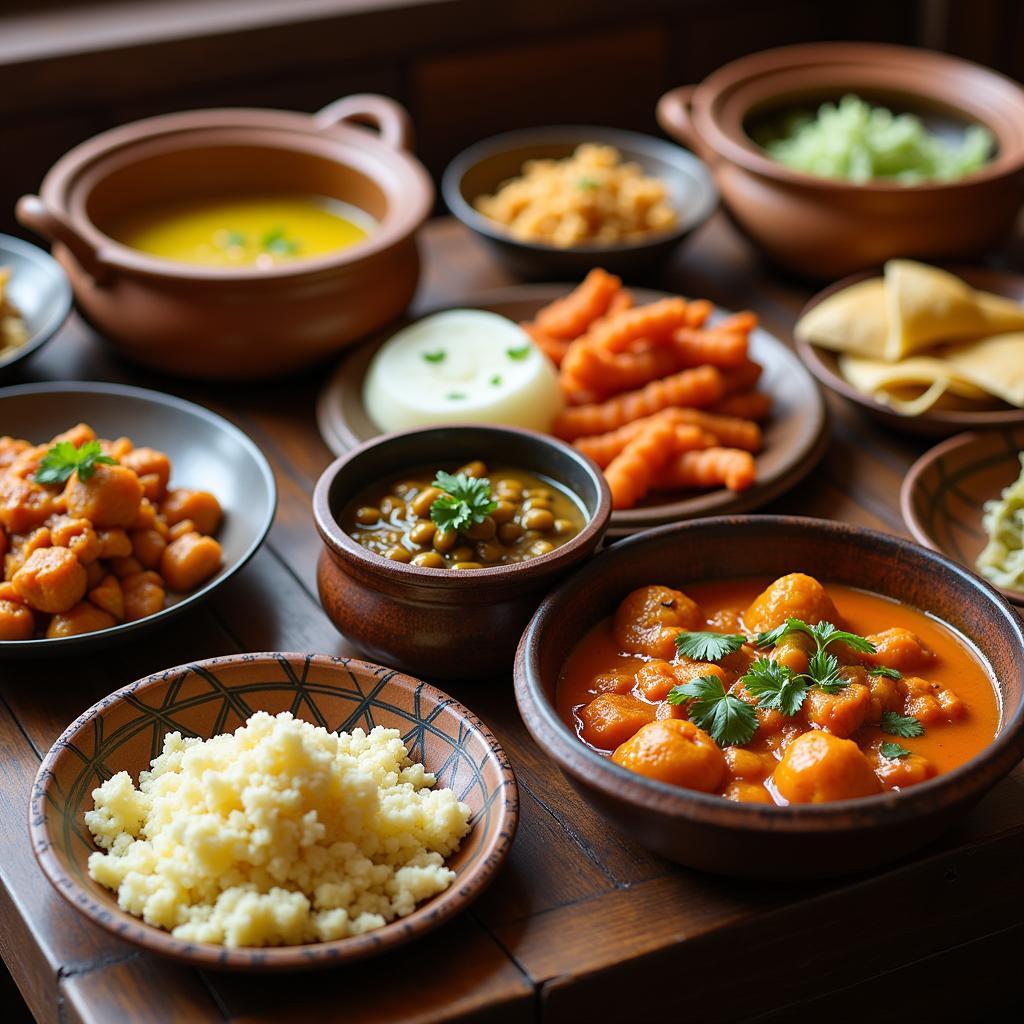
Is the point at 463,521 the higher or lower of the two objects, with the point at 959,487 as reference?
higher

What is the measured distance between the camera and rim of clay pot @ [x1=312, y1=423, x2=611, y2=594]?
1.83 metres

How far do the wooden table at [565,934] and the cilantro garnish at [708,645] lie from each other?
10.0 inches

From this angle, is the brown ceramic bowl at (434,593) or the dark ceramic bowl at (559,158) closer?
the brown ceramic bowl at (434,593)

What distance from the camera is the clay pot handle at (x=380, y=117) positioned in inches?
116

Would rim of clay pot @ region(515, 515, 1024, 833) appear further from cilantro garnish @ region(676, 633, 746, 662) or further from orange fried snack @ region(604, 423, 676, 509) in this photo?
orange fried snack @ region(604, 423, 676, 509)

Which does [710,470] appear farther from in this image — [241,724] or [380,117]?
[380,117]

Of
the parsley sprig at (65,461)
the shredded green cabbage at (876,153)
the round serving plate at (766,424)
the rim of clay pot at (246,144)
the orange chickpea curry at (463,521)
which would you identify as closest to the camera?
the orange chickpea curry at (463,521)

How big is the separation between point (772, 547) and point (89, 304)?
1.52m

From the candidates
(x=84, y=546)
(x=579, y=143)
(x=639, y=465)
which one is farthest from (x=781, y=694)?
(x=579, y=143)

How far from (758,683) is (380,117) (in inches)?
71.8

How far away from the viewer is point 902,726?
66.8 inches

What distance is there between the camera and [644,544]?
1.94 m

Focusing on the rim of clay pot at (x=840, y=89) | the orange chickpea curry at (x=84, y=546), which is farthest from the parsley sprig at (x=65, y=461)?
the rim of clay pot at (x=840, y=89)

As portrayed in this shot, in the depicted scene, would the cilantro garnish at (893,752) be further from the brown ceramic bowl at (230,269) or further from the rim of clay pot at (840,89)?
the rim of clay pot at (840,89)
